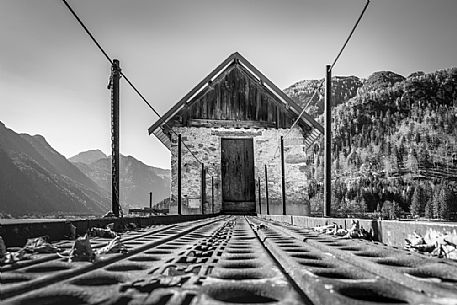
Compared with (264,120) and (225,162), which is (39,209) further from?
(264,120)

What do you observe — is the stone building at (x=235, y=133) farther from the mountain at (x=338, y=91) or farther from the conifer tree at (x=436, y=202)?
the mountain at (x=338, y=91)

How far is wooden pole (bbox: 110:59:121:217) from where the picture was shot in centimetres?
716

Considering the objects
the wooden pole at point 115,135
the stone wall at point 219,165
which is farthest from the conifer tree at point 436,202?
the wooden pole at point 115,135

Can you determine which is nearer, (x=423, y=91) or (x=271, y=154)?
(x=271, y=154)

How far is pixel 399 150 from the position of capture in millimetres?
76125

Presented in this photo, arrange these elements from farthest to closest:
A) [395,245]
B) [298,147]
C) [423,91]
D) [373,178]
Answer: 1. [423,91]
2. [373,178]
3. [298,147]
4. [395,245]

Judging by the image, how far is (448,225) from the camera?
284 cm

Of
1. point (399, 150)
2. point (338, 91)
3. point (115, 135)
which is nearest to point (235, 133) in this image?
point (115, 135)

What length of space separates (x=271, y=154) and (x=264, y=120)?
1.62 meters

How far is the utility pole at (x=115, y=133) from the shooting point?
7.16 meters

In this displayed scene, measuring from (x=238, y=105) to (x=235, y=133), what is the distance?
1.35 m

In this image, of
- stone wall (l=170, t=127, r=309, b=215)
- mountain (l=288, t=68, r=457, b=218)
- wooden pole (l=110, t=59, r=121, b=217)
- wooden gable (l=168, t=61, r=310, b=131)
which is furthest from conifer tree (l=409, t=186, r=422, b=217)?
wooden pole (l=110, t=59, r=121, b=217)

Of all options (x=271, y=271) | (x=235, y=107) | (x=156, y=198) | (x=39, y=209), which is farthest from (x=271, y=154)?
(x=156, y=198)

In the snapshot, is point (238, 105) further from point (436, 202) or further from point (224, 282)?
point (436, 202)
